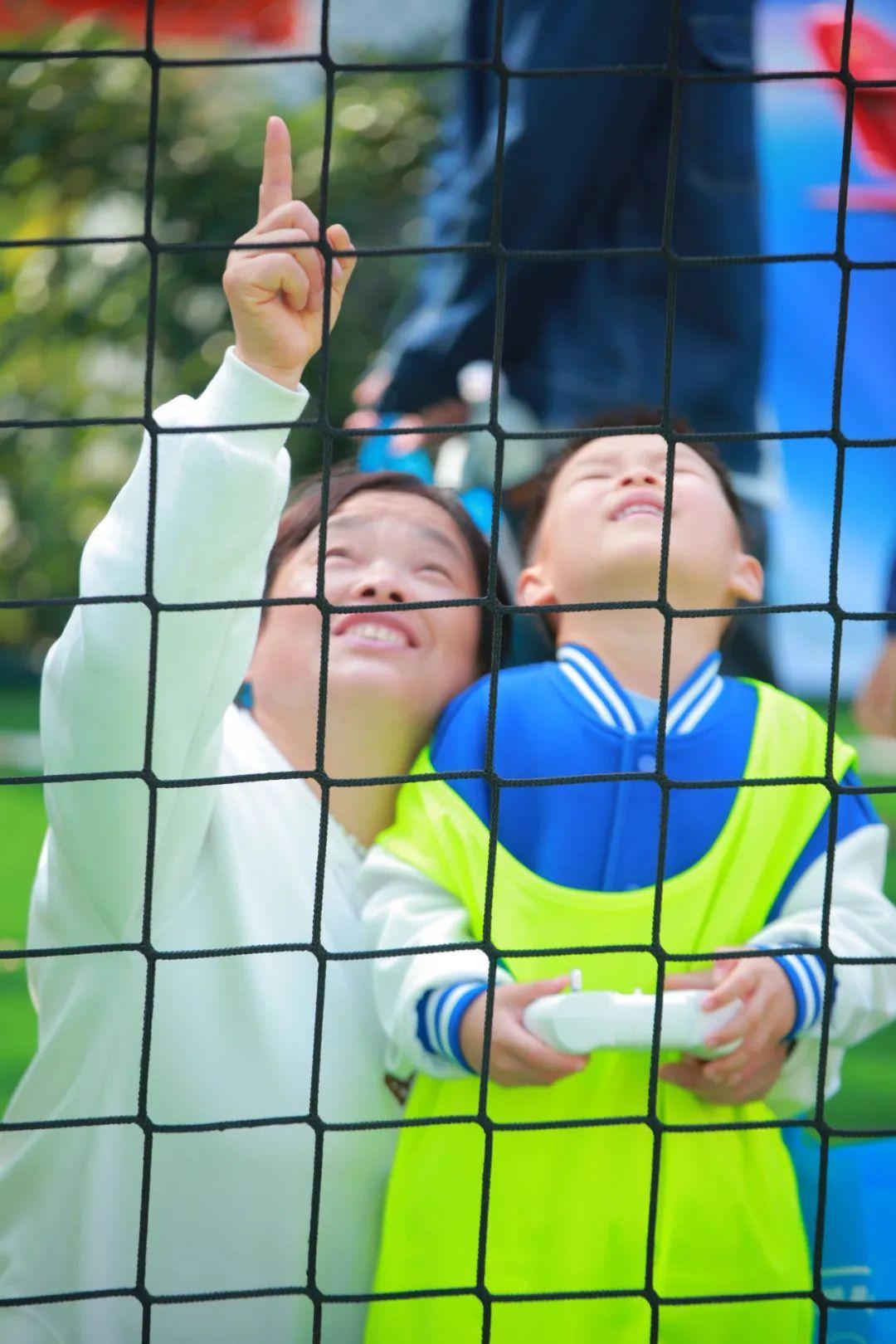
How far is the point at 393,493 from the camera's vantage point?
126cm

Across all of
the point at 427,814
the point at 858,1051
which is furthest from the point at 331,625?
the point at 858,1051

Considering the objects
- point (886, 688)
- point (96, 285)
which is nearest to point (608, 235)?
point (886, 688)

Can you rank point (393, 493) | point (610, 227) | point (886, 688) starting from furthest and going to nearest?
point (610, 227), point (886, 688), point (393, 493)

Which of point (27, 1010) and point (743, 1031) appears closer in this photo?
point (743, 1031)

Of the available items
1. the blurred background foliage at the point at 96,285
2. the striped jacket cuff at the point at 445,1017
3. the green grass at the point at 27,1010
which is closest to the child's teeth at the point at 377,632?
the striped jacket cuff at the point at 445,1017

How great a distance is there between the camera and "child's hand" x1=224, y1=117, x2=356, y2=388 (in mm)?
1021

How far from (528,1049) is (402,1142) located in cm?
12

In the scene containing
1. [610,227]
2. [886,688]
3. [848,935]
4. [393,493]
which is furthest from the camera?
[610,227]

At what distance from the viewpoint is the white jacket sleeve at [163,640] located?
1016mm

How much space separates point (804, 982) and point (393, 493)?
0.43 metres

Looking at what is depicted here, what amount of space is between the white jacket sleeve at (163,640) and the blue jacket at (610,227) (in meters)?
1.18

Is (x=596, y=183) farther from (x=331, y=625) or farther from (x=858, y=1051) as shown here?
(x=331, y=625)

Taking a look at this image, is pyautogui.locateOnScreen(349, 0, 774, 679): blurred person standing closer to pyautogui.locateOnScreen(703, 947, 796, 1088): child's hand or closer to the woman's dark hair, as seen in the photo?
the woman's dark hair

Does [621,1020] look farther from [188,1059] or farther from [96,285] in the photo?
[96,285]
